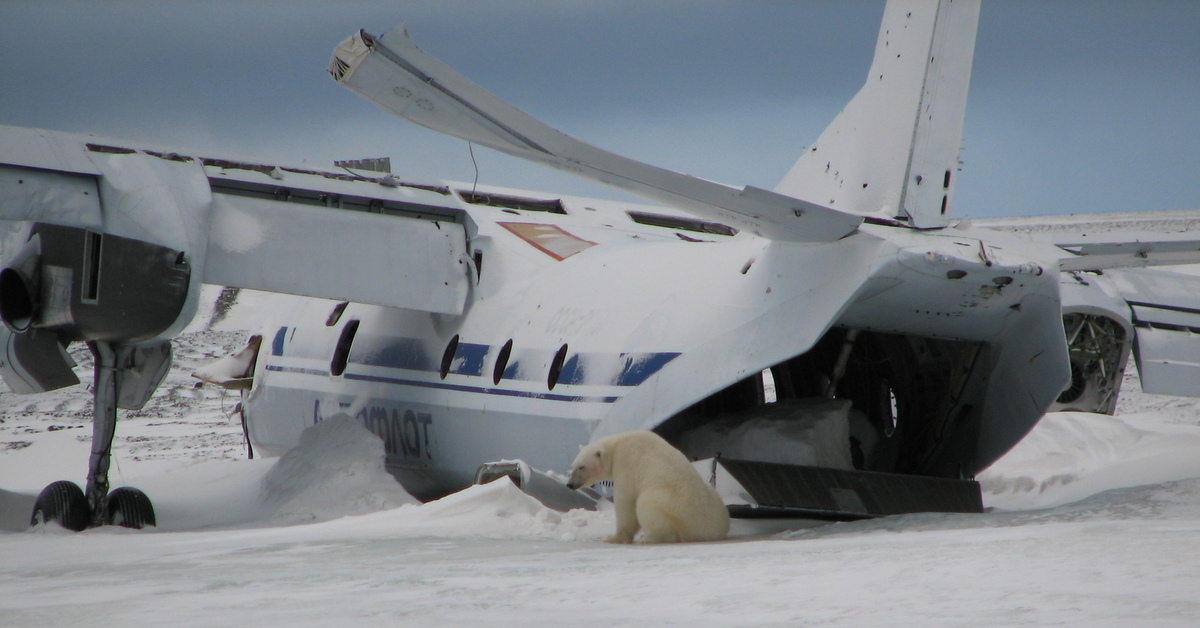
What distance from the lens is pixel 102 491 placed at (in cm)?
873

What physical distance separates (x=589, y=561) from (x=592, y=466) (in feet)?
4.96

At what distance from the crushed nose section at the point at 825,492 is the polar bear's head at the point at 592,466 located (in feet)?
2.70

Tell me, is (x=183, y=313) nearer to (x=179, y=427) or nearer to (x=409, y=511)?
(x=409, y=511)

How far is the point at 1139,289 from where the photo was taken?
9930mm

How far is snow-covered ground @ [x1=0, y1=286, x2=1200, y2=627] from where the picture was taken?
3.24 m

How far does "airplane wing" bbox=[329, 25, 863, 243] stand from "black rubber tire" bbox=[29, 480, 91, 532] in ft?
15.0

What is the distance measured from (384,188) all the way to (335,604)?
21.4 feet

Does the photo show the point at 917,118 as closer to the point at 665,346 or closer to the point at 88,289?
the point at 665,346

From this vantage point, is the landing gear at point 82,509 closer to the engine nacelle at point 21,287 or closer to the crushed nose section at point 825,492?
the engine nacelle at point 21,287

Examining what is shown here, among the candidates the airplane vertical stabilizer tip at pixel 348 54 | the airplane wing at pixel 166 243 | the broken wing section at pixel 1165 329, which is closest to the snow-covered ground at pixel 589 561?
the broken wing section at pixel 1165 329

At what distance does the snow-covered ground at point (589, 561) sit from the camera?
3.24m

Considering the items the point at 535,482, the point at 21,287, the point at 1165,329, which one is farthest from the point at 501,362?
the point at 1165,329

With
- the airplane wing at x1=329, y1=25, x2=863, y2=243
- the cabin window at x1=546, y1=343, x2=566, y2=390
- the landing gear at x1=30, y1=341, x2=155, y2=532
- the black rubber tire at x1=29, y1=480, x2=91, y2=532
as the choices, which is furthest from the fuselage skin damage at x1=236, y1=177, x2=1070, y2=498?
the black rubber tire at x1=29, y1=480, x2=91, y2=532

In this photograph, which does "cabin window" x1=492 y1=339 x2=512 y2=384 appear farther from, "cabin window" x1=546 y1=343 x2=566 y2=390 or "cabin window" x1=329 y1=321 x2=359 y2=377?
"cabin window" x1=329 y1=321 x2=359 y2=377
